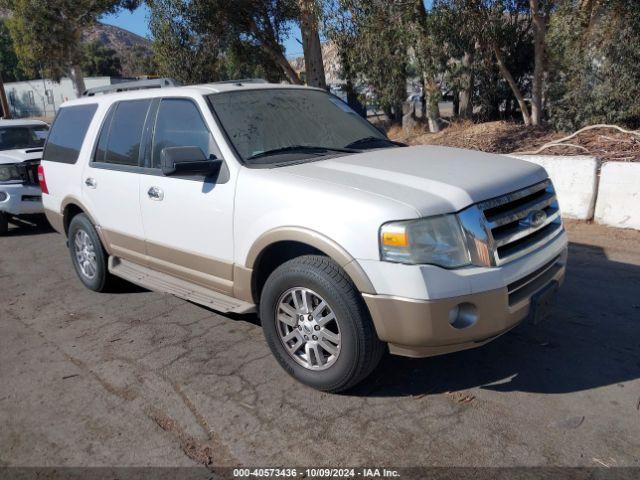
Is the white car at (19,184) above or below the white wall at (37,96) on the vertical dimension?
below

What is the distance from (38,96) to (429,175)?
65.7 meters

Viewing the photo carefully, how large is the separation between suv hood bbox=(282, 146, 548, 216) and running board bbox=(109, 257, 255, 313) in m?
1.06

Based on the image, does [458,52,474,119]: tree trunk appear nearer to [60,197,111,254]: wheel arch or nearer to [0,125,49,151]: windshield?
[0,125,49,151]: windshield

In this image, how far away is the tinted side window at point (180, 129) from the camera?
4156mm

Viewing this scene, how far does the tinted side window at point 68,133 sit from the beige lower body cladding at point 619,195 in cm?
574

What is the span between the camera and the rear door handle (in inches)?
173

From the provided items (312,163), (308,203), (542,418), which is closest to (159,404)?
(308,203)

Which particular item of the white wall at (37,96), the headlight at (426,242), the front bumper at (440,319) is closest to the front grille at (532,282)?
the front bumper at (440,319)

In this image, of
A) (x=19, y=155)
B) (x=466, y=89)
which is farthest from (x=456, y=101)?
(x=19, y=155)

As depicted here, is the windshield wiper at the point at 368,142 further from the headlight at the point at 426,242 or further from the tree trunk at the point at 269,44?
the tree trunk at the point at 269,44

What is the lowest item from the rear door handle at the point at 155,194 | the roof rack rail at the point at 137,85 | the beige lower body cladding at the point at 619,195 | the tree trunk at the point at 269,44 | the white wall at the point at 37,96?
the beige lower body cladding at the point at 619,195

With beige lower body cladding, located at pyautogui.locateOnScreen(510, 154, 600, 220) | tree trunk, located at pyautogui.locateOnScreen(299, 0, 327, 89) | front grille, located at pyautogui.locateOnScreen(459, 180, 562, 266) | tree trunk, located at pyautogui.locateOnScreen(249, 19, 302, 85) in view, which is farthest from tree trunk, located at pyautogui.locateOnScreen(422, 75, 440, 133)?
front grille, located at pyautogui.locateOnScreen(459, 180, 562, 266)

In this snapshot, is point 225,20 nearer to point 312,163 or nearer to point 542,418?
point 312,163

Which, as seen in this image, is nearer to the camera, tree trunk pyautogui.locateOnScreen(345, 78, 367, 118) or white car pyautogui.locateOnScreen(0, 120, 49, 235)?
white car pyautogui.locateOnScreen(0, 120, 49, 235)
